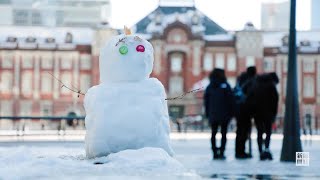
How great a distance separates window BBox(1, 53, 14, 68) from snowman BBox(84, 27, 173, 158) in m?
56.6

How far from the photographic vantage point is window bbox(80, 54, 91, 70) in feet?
212

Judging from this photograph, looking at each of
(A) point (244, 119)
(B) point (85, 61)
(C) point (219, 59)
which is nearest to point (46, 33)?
(B) point (85, 61)

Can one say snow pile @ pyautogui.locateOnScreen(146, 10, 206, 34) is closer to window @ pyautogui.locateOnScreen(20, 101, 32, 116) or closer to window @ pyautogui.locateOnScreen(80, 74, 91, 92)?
window @ pyautogui.locateOnScreen(80, 74, 91, 92)

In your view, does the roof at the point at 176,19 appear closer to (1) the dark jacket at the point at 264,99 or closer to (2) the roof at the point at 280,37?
(2) the roof at the point at 280,37

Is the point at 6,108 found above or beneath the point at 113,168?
beneath

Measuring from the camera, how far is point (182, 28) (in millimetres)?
63781

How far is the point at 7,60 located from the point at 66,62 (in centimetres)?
589

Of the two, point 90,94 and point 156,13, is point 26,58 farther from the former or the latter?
point 90,94

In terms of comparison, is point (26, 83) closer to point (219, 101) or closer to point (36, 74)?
point (36, 74)

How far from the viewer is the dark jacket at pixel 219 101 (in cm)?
1121

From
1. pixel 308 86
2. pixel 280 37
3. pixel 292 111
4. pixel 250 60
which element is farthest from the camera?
pixel 280 37

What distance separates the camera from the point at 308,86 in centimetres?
6475

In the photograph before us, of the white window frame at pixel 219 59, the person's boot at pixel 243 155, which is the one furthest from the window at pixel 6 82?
the person's boot at pixel 243 155

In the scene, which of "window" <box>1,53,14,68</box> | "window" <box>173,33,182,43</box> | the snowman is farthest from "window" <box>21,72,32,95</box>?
the snowman
